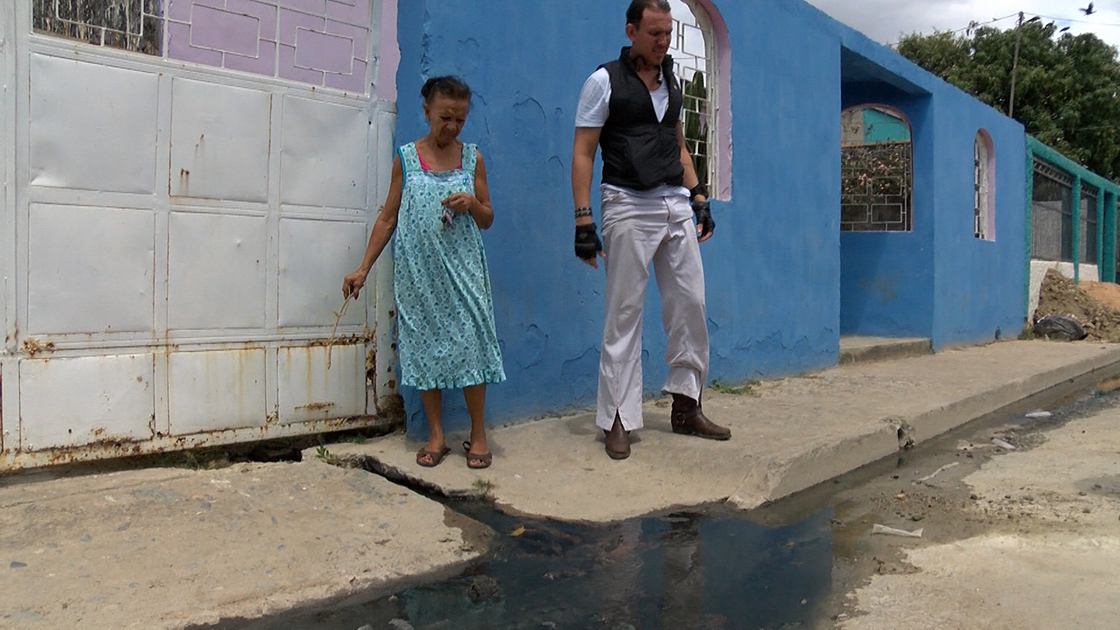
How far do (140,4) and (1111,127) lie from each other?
2674 centimetres

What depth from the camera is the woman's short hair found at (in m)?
3.23

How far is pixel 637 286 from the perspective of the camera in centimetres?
362

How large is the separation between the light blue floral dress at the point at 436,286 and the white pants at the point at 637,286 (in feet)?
1.94

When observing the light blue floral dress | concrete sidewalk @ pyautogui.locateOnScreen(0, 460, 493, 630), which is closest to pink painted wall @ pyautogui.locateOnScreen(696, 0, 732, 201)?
the light blue floral dress

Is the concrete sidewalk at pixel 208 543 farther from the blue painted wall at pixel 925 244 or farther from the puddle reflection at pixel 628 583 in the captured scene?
the blue painted wall at pixel 925 244

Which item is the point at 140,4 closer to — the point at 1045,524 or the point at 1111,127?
the point at 1045,524

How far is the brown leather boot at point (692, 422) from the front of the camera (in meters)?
3.84

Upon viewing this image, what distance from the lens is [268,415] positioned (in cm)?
346

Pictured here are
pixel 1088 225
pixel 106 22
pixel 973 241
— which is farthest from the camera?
pixel 1088 225

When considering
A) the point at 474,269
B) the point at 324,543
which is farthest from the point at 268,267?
the point at 324,543

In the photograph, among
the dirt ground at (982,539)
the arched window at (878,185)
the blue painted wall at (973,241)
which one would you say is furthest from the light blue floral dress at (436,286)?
the blue painted wall at (973,241)

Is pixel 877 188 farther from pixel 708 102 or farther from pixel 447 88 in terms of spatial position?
pixel 447 88

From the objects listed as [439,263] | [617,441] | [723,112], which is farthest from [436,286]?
[723,112]

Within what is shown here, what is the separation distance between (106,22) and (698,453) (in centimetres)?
275
